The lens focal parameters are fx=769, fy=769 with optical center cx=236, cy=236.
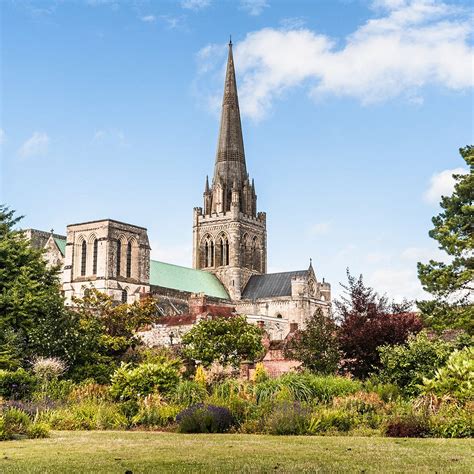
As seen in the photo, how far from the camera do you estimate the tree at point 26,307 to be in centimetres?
2988

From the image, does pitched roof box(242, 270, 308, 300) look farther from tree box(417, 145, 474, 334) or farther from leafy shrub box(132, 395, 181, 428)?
leafy shrub box(132, 395, 181, 428)

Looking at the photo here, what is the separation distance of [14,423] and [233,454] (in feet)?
20.5

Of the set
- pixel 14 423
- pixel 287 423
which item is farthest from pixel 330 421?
pixel 14 423

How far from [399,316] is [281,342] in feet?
37.4

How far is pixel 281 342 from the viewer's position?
3834cm

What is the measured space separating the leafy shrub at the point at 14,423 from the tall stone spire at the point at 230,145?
291 ft

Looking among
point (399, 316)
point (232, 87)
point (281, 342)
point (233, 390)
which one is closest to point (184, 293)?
point (232, 87)

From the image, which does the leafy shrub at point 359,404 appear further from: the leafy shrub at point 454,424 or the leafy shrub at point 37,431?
the leafy shrub at point 37,431

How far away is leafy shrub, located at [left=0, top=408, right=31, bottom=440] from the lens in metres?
15.8

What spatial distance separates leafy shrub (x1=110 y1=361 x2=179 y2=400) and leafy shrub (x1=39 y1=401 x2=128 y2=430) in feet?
5.24

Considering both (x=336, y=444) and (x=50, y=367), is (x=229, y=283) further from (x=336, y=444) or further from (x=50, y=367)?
(x=336, y=444)

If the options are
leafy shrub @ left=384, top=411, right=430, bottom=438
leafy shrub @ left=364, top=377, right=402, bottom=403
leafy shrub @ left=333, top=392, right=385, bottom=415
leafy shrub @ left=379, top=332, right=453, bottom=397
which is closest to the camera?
leafy shrub @ left=384, top=411, right=430, bottom=438

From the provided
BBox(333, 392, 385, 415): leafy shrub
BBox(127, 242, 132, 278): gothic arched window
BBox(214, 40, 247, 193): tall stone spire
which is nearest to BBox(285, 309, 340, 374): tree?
BBox(333, 392, 385, 415): leafy shrub

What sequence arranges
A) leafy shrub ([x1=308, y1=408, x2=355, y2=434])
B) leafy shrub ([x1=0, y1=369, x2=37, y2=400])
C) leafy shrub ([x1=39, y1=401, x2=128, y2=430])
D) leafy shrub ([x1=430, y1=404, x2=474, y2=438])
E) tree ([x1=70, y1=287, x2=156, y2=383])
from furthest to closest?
1. tree ([x1=70, y1=287, x2=156, y2=383])
2. leafy shrub ([x1=0, y1=369, x2=37, y2=400])
3. leafy shrub ([x1=39, y1=401, x2=128, y2=430])
4. leafy shrub ([x1=308, y1=408, x2=355, y2=434])
5. leafy shrub ([x1=430, y1=404, x2=474, y2=438])
